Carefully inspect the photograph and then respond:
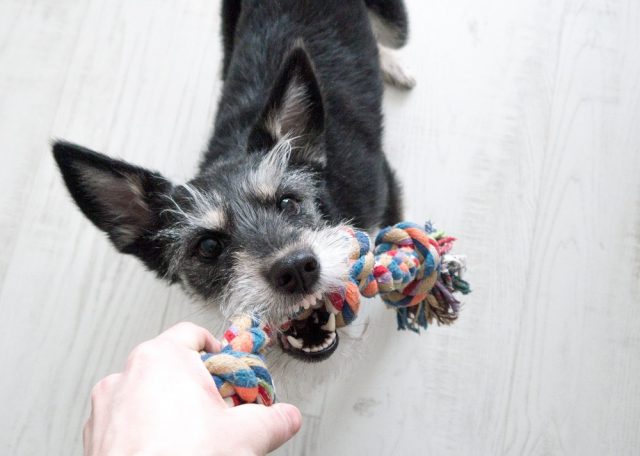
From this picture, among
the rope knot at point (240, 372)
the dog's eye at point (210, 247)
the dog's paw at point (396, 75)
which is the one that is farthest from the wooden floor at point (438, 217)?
the rope knot at point (240, 372)

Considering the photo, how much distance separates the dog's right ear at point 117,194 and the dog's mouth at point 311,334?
0.50m

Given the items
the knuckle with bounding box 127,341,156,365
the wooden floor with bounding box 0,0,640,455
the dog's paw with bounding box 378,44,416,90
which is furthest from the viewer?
the dog's paw with bounding box 378,44,416,90

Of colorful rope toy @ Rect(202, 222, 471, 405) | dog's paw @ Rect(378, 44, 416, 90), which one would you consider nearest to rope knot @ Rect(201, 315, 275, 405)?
colorful rope toy @ Rect(202, 222, 471, 405)

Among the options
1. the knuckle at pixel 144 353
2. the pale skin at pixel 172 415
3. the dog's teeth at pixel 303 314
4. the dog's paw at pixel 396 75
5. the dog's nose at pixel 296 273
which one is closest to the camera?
the pale skin at pixel 172 415

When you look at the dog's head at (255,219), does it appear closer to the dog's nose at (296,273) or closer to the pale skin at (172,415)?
the dog's nose at (296,273)

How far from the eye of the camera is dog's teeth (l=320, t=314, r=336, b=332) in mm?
1420

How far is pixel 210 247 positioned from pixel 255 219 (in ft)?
0.51

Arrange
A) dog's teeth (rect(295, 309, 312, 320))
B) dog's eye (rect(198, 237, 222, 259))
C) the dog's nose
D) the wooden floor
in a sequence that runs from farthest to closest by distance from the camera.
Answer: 1. the wooden floor
2. dog's eye (rect(198, 237, 222, 259))
3. dog's teeth (rect(295, 309, 312, 320))
4. the dog's nose

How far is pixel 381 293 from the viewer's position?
1.51 m

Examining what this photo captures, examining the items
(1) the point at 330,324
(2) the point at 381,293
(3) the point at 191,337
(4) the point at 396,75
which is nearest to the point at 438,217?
(4) the point at 396,75

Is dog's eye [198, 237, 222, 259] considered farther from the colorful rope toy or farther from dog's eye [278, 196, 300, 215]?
the colorful rope toy

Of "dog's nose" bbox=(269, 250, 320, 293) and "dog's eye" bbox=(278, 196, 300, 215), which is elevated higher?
"dog's eye" bbox=(278, 196, 300, 215)

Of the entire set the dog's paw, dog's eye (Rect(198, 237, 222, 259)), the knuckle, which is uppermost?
the dog's paw

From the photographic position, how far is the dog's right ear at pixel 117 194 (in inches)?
54.4
